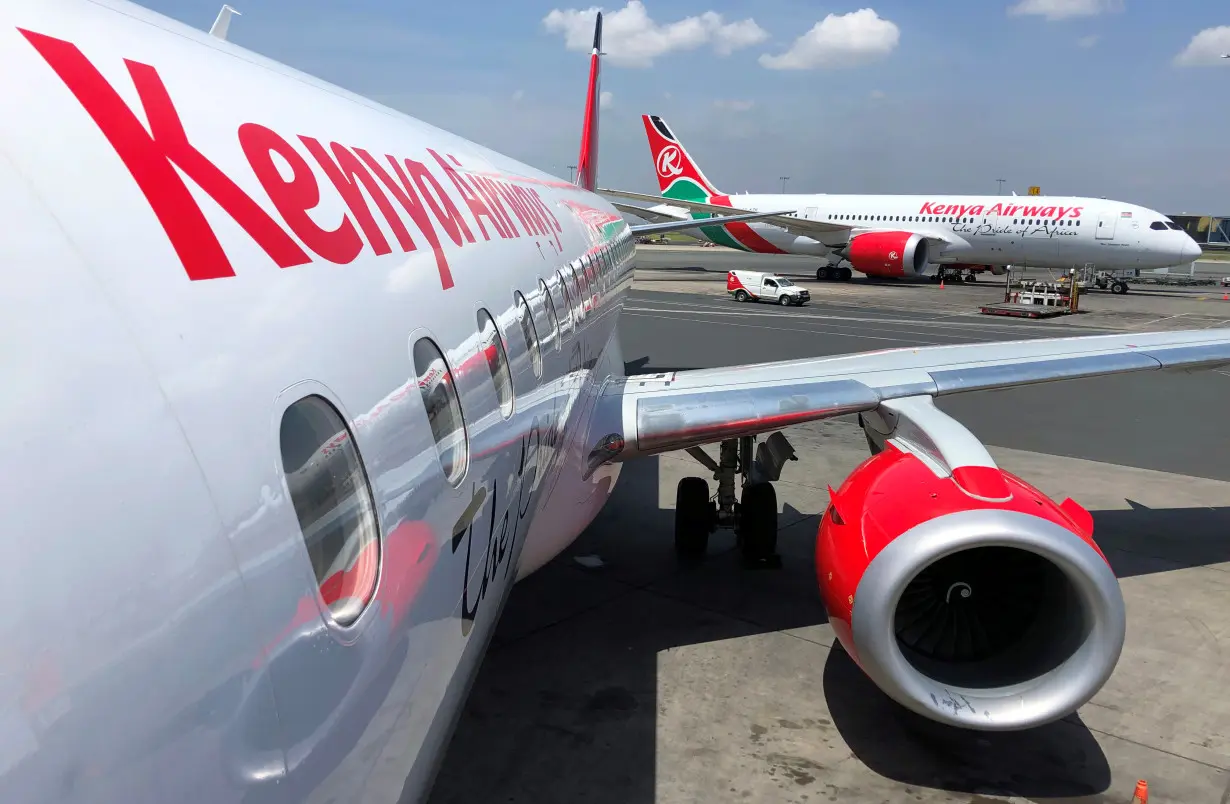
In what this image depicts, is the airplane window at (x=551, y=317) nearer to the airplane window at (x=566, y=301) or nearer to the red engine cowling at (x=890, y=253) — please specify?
the airplane window at (x=566, y=301)

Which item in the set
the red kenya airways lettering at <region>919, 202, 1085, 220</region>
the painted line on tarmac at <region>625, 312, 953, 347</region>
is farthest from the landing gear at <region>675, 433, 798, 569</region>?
the red kenya airways lettering at <region>919, 202, 1085, 220</region>

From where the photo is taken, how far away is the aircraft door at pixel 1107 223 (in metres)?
34.3

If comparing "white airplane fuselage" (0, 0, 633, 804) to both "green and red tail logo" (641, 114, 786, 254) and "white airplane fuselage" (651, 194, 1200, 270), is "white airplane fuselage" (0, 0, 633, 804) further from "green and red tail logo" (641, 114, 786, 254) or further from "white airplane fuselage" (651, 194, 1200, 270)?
"green and red tail logo" (641, 114, 786, 254)

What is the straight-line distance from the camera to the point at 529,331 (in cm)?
466

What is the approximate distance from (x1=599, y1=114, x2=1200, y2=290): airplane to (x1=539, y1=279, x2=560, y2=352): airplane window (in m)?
30.8

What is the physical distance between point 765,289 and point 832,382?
24.6m

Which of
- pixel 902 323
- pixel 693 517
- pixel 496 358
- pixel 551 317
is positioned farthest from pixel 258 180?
pixel 902 323

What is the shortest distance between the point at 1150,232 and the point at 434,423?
3753cm

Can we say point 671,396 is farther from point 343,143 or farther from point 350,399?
point 350,399

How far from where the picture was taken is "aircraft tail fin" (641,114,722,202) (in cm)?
4378

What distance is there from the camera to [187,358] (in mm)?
1609

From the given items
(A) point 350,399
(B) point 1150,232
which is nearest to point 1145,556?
(A) point 350,399

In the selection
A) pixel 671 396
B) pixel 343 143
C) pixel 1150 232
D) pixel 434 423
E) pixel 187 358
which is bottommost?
pixel 1150 232

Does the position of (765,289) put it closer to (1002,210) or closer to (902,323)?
(902,323)
